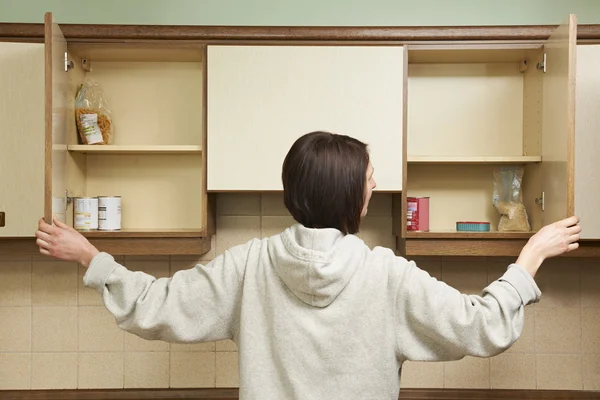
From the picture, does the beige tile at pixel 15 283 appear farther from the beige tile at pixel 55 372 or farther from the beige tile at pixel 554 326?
the beige tile at pixel 554 326

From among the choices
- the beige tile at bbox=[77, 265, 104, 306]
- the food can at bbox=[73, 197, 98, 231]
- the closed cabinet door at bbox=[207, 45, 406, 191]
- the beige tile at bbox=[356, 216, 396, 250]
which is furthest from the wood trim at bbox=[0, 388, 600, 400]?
the closed cabinet door at bbox=[207, 45, 406, 191]

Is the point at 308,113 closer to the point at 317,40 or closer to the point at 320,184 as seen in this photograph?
the point at 317,40

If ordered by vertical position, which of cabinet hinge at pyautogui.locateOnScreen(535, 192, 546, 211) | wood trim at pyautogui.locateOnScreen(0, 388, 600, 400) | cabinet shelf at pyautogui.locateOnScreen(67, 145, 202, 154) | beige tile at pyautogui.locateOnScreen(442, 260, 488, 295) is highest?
cabinet shelf at pyautogui.locateOnScreen(67, 145, 202, 154)

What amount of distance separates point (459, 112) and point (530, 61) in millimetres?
257

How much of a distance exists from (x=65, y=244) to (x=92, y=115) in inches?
27.6

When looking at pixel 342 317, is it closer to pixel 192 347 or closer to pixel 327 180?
pixel 327 180

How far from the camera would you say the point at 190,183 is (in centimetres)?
207

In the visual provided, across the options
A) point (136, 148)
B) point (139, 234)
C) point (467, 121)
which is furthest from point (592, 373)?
point (136, 148)

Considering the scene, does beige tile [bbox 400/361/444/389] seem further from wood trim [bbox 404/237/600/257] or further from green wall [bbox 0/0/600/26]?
green wall [bbox 0/0/600/26]

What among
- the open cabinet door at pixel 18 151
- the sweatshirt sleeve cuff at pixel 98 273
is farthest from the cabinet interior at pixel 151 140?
the sweatshirt sleeve cuff at pixel 98 273

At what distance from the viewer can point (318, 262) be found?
3.57ft

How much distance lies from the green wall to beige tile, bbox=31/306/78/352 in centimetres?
94

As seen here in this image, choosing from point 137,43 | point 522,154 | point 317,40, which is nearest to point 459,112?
point 522,154

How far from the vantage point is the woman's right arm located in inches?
43.1
